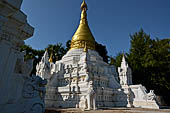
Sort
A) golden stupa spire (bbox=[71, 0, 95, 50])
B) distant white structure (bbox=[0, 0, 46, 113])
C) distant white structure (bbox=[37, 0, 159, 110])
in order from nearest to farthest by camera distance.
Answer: distant white structure (bbox=[0, 0, 46, 113]) < distant white structure (bbox=[37, 0, 159, 110]) < golden stupa spire (bbox=[71, 0, 95, 50])

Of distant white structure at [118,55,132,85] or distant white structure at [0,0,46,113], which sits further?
distant white structure at [118,55,132,85]

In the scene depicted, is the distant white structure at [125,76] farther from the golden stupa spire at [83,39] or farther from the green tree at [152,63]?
the golden stupa spire at [83,39]

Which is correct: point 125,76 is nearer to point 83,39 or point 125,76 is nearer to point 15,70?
point 83,39

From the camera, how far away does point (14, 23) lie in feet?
16.8

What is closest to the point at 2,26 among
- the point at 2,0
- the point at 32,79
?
the point at 2,0

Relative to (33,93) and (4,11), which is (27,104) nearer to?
(33,93)

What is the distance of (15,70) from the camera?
5344mm

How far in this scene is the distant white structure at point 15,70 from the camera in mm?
4570

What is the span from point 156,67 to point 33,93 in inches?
1098

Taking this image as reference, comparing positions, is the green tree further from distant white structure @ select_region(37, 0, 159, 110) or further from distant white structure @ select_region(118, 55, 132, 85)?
distant white structure @ select_region(37, 0, 159, 110)

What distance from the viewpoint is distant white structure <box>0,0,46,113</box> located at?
4570 millimetres

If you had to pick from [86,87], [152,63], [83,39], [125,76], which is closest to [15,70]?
[86,87]

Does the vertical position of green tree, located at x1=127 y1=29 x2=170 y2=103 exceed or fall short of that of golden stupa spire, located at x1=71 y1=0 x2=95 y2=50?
it falls short

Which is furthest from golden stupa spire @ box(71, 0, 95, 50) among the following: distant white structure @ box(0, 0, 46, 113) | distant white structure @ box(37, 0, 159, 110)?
distant white structure @ box(0, 0, 46, 113)
